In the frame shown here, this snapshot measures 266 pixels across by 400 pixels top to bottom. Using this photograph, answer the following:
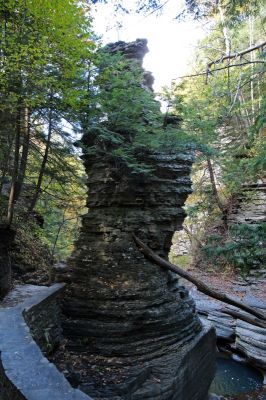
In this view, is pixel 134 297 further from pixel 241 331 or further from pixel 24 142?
pixel 241 331

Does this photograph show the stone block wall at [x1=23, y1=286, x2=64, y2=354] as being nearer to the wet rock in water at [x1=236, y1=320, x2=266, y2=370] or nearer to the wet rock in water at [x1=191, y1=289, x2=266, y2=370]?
the wet rock in water at [x1=191, y1=289, x2=266, y2=370]

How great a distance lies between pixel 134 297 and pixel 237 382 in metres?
5.06

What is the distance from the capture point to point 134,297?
7707 mm

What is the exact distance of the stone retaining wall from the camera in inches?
152

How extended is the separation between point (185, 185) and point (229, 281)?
761 cm

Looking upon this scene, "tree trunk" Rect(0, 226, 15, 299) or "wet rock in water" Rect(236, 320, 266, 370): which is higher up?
"tree trunk" Rect(0, 226, 15, 299)

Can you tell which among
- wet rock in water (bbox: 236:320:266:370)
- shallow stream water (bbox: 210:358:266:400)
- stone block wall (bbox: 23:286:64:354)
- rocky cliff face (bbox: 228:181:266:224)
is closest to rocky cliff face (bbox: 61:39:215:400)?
stone block wall (bbox: 23:286:64:354)

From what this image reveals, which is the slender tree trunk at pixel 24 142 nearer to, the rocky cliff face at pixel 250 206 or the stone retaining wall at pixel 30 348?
the stone retaining wall at pixel 30 348

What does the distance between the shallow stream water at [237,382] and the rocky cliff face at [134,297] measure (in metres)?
1.15

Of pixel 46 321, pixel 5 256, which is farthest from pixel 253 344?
pixel 5 256

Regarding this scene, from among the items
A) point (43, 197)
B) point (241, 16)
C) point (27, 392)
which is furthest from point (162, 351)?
point (241, 16)

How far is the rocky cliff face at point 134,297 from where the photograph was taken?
692cm

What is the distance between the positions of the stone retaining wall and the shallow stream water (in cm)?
537

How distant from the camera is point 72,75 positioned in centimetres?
698
